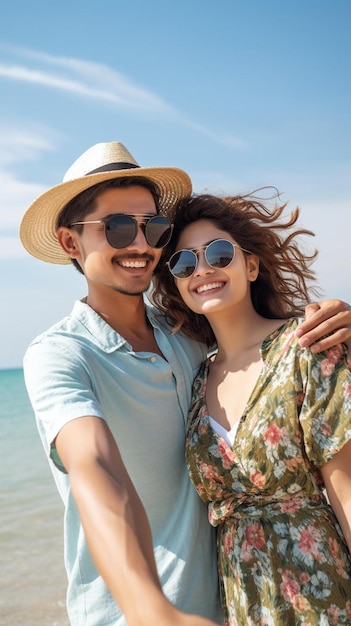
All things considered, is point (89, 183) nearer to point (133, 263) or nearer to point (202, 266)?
point (133, 263)

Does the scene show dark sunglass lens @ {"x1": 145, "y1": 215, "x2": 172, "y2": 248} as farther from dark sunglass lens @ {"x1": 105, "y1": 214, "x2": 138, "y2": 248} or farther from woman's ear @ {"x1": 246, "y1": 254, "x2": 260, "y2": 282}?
woman's ear @ {"x1": 246, "y1": 254, "x2": 260, "y2": 282}

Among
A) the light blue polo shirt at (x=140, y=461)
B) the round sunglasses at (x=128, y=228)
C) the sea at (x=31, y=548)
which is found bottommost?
the sea at (x=31, y=548)

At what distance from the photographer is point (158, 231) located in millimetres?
3455

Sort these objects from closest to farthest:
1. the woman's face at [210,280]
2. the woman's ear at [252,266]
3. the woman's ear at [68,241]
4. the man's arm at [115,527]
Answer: the man's arm at [115,527] → the woman's face at [210,280] → the woman's ear at [252,266] → the woman's ear at [68,241]

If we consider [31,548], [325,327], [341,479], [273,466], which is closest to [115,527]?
[273,466]

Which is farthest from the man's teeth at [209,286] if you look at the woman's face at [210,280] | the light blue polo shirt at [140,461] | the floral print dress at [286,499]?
the floral print dress at [286,499]

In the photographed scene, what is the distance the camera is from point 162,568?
292cm

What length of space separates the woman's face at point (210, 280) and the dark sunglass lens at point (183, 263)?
0.02 m

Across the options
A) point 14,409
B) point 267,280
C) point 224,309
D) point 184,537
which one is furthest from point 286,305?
point 14,409

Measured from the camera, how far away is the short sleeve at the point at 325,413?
2664 mm

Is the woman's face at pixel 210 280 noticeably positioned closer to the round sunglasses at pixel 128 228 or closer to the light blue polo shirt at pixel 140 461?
the round sunglasses at pixel 128 228

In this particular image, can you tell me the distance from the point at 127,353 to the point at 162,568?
0.85 metres

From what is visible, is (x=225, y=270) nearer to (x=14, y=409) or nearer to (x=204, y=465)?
(x=204, y=465)

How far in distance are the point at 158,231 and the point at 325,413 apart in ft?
3.98
